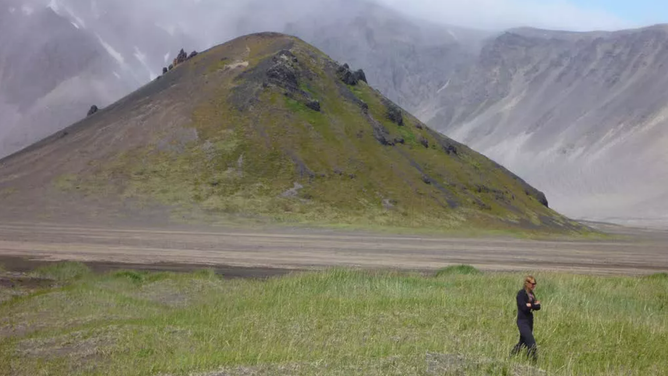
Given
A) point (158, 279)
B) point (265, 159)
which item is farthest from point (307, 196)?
point (158, 279)

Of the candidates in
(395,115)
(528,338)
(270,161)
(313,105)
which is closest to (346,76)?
(395,115)

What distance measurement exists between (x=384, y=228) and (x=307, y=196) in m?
16.1

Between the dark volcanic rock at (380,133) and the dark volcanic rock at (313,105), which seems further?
the dark volcanic rock at (313,105)

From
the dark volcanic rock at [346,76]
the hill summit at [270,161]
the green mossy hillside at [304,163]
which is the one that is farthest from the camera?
the dark volcanic rock at [346,76]

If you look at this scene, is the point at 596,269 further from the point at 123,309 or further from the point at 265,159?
the point at 265,159

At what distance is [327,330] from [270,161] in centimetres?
10932

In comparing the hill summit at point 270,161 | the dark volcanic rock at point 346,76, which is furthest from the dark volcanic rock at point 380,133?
the dark volcanic rock at point 346,76

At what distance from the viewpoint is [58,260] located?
51.7 metres

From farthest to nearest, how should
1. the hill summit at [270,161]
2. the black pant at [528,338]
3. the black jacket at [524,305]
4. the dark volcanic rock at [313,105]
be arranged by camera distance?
the dark volcanic rock at [313,105] < the hill summit at [270,161] < the black pant at [528,338] < the black jacket at [524,305]

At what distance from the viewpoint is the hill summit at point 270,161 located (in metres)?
118

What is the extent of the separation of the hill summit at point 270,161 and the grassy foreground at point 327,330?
82.4 metres

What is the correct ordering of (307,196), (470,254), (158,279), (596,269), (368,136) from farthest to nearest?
(368,136)
(307,196)
(470,254)
(596,269)
(158,279)

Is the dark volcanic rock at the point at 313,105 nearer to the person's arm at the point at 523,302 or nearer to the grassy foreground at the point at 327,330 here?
the grassy foreground at the point at 327,330

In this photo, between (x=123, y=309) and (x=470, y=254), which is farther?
(x=470, y=254)
